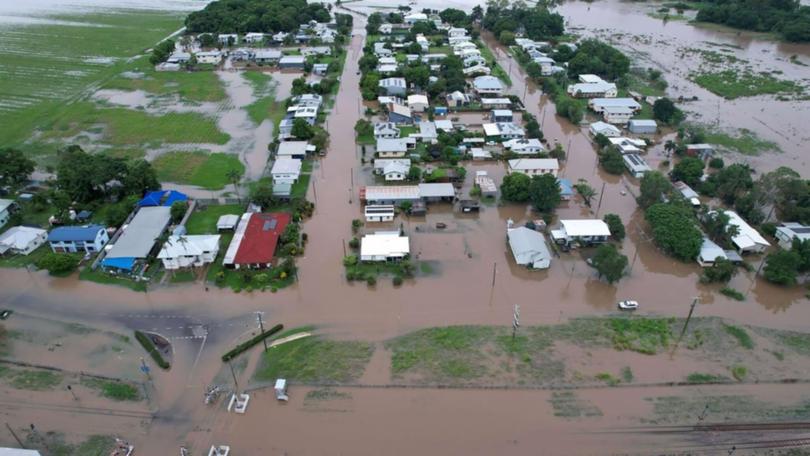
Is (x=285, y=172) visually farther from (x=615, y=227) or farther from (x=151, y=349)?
(x=615, y=227)

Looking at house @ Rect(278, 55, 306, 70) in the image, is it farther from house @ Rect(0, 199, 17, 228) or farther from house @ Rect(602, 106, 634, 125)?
house @ Rect(602, 106, 634, 125)

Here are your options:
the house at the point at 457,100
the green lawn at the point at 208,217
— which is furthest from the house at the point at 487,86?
the green lawn at the point at 208,217

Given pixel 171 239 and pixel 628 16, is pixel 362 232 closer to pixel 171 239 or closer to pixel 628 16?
pixel 171 239

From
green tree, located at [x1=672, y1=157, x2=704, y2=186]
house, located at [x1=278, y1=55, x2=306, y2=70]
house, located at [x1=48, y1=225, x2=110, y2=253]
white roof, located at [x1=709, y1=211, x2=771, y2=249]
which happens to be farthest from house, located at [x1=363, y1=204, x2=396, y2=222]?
house, located at [x1=278, y1=55, x2=306, y2=70]

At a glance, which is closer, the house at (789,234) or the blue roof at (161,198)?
the house at (789,234)

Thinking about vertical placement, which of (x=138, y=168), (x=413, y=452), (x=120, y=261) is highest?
(x=138, y=168)

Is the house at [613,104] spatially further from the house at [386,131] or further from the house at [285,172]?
the house at [285,172]

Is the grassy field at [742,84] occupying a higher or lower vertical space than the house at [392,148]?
higher

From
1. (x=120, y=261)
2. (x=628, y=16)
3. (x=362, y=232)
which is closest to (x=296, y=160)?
(x=362, y=232)
